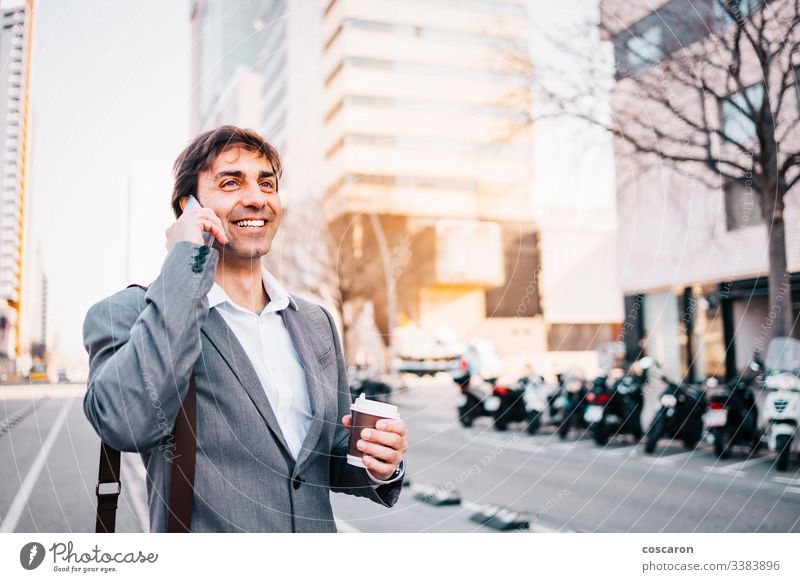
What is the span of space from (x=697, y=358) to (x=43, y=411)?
15585mm

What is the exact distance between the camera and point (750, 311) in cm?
1605

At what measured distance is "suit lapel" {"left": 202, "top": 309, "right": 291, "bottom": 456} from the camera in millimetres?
Answer: 1593

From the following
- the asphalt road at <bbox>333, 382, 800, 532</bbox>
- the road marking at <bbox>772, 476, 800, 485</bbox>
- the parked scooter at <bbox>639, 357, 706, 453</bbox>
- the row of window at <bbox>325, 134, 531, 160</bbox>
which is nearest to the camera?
the asphalt road at <bbox>333, 382, 800, 532</bbox>

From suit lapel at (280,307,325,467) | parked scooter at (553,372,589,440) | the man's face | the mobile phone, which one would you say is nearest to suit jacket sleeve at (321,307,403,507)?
suit lapel at (280,307,325,467)

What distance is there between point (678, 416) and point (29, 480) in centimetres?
615

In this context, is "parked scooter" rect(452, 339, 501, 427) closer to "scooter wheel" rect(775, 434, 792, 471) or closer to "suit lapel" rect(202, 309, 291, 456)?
"scooter wheel" rect(775, 434, 792, 471)

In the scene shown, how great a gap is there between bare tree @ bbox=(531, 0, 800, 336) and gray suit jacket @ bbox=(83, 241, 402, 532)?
299 centimetres

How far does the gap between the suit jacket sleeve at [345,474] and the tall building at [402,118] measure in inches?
55.2

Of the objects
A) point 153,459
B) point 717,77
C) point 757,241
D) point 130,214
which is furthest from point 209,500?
point 757,241

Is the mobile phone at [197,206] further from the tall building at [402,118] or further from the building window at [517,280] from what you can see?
the building window at [517,280]

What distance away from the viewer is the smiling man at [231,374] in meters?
1.42

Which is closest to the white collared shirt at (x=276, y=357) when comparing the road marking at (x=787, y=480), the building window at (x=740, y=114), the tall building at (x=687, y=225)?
the tall building at (x=687, y=225)

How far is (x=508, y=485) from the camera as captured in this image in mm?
5785
